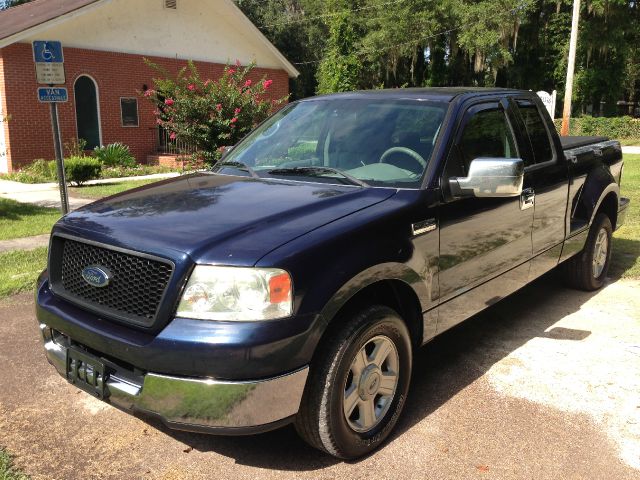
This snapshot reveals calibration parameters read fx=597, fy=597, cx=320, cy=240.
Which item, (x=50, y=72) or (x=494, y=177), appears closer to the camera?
(x=494, y=177)

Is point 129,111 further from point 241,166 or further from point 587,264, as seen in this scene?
point 587,264

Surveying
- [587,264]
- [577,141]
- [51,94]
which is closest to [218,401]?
[587,264]

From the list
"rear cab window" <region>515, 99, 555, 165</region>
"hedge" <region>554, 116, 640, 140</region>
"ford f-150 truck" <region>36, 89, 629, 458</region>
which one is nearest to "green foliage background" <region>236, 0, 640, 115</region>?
"hedge" <region>554, 116, 640, 140</region>

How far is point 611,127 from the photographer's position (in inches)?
1109

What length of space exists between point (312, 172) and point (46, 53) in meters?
4.42

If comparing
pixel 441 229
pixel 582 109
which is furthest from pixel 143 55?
pixel 582 109

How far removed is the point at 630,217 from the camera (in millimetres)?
8812

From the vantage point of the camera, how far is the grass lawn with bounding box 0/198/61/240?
8501 mm

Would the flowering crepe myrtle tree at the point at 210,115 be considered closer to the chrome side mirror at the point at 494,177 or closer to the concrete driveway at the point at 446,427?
the concrete driveway at the point at 446,427

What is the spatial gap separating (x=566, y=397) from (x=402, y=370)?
121 cm

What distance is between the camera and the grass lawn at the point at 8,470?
2.88m

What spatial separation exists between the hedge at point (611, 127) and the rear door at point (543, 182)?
83.8 ft

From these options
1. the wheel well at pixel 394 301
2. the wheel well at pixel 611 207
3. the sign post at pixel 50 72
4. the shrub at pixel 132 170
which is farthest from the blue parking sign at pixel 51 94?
the shrub at pixel 132 170

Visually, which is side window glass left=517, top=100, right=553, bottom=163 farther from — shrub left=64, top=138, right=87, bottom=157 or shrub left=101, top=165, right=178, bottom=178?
shrub left=64, top=138, right=87, bottom=157
